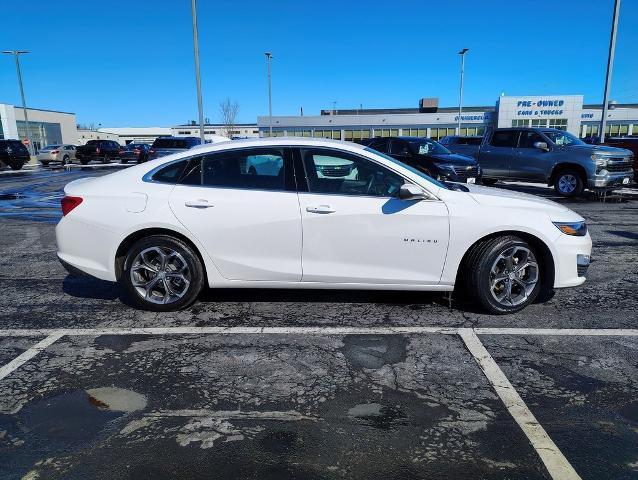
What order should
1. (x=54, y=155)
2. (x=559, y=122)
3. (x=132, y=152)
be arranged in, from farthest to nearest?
(x=559, y=122)
(x=132, y=152)
(x=54, y=155)

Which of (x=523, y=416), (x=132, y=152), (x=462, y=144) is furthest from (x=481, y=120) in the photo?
(x=523, y=416)

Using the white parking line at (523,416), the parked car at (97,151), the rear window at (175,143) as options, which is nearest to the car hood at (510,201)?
the white parking line at (523,416)

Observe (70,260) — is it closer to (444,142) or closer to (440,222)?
(440,222)

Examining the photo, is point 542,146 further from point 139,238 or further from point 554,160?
point 139,238

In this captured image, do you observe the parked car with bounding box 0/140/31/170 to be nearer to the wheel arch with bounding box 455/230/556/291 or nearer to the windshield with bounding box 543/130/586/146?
the windshield with bounding box 543/130/586/146

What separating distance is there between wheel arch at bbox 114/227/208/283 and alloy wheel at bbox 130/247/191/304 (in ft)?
0.44

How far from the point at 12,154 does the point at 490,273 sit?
31484mm

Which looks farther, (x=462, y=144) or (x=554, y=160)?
(x=462, y=144)

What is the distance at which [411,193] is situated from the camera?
3.90 meters

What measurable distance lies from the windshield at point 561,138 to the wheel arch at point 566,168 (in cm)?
63

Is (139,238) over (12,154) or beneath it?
beneath

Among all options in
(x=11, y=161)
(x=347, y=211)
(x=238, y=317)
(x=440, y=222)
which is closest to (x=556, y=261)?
(x=440, y=222)

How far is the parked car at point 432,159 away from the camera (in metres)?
Result: 12.3

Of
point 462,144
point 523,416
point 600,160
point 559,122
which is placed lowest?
point 523,416
